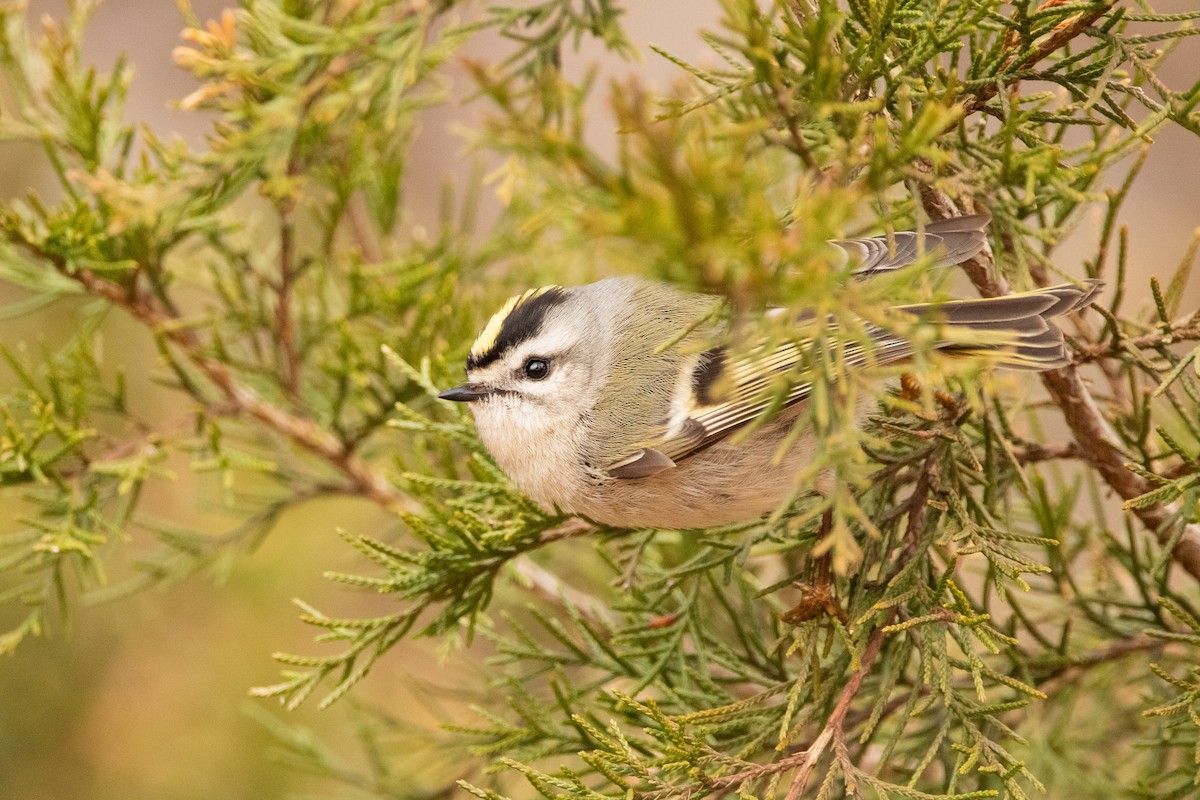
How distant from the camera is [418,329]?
1.67m

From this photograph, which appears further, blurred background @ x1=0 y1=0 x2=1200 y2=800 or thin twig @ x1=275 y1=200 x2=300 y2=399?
blurred background @ x1=0 y1=0 x2=1200 y2=800

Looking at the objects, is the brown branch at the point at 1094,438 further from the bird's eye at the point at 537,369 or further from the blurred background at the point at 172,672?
the blurred background at the point at 172,672

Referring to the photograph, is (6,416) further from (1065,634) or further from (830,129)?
(1065,634)

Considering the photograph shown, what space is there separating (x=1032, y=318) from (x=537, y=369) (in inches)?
32.7

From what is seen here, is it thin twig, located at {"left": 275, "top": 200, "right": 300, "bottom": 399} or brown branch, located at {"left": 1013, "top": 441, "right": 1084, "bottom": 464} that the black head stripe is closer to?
thin twig, located at {"left": 275, "top": 200, "right": 300, "bottom": 399}

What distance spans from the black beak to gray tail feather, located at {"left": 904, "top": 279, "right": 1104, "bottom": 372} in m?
0.71

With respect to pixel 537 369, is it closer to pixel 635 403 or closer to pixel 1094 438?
pixel 635 403

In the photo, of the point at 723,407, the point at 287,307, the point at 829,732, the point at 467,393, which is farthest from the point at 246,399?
the point at 829,732

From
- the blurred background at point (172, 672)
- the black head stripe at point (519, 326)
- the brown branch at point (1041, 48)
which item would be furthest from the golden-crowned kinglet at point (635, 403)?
the blurred background at point (172, 672)

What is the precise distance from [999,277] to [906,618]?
40 cm

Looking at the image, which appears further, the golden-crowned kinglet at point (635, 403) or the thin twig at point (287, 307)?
the thin twig at point (287, 307)

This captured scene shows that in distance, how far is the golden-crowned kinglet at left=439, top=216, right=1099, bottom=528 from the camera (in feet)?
4.57

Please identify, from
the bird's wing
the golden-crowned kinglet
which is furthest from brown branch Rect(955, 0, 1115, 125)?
the bird's wing

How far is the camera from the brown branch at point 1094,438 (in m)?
1.21
